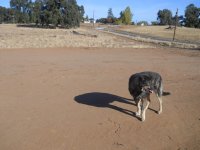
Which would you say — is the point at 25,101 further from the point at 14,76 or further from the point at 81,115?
the point at 14,76

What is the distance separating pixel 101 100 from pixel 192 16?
93155mm

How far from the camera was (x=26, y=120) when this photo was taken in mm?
8234

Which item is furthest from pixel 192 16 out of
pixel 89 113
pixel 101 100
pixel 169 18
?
pixel 89 113

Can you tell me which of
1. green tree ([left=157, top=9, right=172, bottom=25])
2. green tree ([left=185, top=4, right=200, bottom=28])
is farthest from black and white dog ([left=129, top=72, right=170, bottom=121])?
green tree ([left=157, top=9, right=172, bottom=25])

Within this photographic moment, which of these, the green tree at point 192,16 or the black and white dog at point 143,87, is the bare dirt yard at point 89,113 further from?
the green tree at point 192,16

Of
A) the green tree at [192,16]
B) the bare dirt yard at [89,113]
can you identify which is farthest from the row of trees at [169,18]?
the bare dirt yard at [89,113]

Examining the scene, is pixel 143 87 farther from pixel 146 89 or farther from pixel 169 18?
pixel 169 18

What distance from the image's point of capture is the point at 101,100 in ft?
33.0

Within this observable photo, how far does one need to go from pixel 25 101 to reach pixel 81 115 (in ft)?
7.45

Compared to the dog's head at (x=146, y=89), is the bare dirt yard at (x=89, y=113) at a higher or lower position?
lower

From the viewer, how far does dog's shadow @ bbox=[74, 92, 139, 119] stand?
9430 mm

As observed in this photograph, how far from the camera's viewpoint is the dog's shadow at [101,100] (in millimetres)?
9430

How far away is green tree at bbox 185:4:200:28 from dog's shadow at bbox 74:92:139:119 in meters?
90.7

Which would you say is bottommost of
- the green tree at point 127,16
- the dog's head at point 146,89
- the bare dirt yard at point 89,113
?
the green tree at point 127,16
